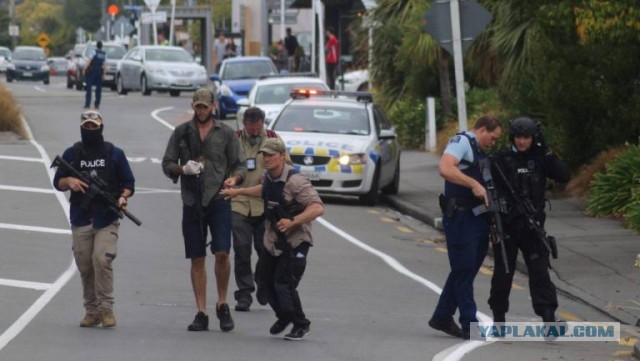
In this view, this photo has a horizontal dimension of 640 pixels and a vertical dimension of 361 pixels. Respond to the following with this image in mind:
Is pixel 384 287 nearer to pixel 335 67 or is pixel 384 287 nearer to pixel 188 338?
pixel 188 338

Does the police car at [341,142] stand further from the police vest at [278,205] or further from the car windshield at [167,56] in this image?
the car windshield at [167,56]

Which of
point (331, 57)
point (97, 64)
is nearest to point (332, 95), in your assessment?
point (97, 64)

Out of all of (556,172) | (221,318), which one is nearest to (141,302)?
(221,318)

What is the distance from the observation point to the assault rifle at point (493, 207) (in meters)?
11.4

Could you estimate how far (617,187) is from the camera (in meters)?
20.0

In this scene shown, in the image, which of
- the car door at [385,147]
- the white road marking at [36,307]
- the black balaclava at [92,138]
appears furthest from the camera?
the car door at [385,147]

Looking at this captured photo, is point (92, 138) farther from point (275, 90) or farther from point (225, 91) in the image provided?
point (225, 91)

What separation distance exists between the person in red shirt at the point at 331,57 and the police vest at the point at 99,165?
28.7 metres

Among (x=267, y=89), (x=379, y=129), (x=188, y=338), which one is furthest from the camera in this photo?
(x=267, y=89)

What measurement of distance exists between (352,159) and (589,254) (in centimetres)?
606

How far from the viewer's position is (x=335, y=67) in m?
41.7

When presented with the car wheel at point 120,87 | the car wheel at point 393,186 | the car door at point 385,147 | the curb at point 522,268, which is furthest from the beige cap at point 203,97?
the car wheel at point 120,87

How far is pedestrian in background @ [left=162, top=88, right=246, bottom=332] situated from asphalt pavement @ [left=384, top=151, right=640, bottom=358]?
3081 mm

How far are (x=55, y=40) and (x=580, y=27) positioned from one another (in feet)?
374
